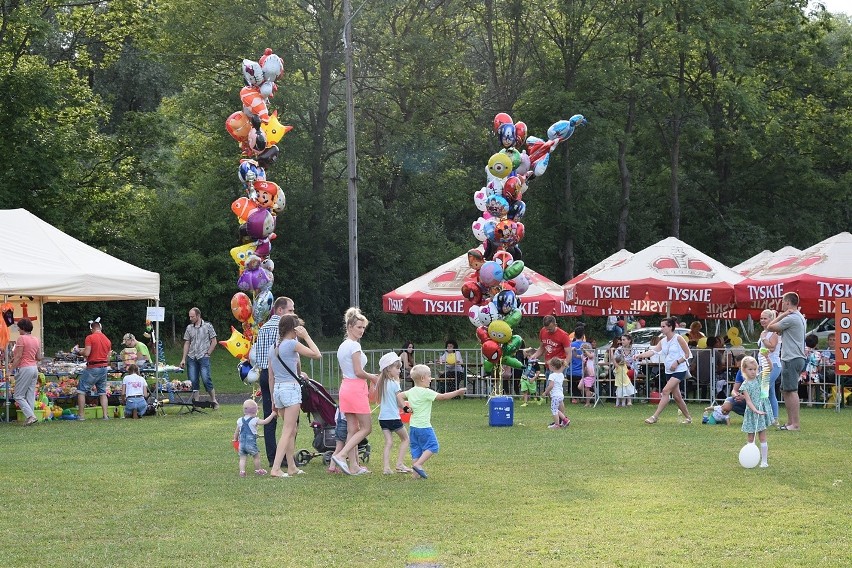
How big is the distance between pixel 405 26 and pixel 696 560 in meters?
35.2

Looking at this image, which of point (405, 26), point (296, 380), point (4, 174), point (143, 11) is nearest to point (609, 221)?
point (405, 26)

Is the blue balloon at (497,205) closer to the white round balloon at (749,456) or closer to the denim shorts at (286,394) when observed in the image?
the white round balloon at (749,456)

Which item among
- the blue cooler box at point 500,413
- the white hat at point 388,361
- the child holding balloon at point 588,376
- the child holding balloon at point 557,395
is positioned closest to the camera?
the white hat at point 388,361

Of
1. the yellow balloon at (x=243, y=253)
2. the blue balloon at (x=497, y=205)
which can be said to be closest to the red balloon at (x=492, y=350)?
the blue balloon at (x=497, y=205)

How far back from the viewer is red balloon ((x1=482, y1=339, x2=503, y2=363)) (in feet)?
63.6

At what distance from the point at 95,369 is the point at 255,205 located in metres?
5.02

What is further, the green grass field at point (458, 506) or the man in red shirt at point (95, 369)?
the man in red shirt at point (95, 369)

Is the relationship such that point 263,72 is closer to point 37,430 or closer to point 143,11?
point 37,430

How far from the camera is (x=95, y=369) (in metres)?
21.2

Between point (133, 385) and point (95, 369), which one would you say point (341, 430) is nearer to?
point (133, 385)

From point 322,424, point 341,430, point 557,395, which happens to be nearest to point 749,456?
point 341,430

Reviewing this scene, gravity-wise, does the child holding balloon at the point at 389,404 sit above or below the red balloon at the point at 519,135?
below

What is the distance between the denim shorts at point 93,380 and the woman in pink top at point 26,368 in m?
1.20

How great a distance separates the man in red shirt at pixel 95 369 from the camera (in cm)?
2102
